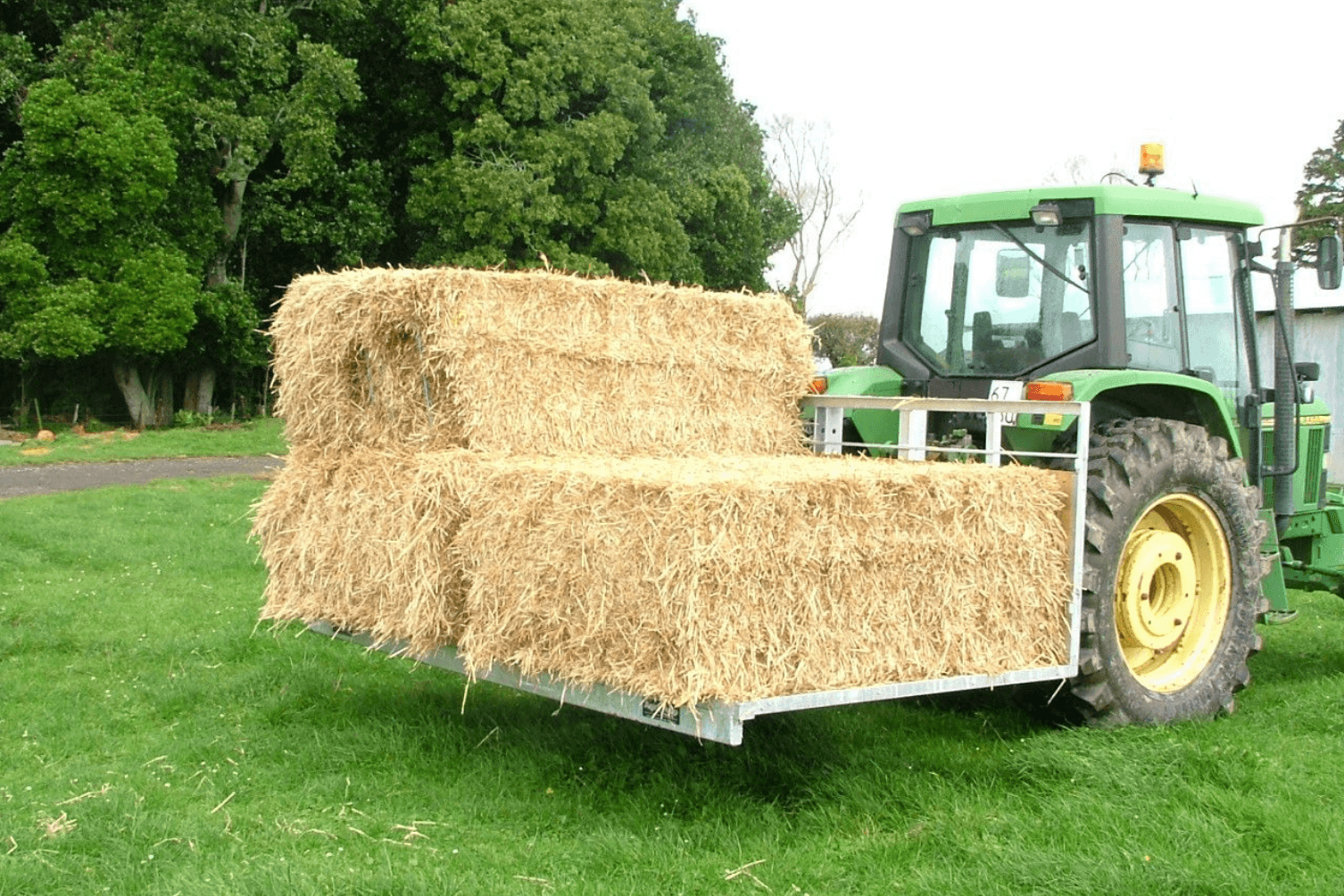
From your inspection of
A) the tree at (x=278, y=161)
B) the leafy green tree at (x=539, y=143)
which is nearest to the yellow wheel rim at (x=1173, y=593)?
the tree at (x=278, y=161)

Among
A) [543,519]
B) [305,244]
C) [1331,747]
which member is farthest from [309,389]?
[305,244]

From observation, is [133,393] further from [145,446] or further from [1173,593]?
[1173,593]

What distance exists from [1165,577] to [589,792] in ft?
9.74

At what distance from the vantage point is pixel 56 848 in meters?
4.28

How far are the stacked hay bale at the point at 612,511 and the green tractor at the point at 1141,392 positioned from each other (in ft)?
1.95

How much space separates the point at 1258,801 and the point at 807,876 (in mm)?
1706

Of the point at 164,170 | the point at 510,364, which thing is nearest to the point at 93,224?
the point at 164,170

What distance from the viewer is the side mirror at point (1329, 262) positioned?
6.39 meters

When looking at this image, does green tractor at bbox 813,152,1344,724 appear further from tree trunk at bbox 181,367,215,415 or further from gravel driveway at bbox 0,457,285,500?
tree trunk at bbox 181,367,215,415

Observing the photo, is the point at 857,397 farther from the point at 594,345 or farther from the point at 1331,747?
the point at 1331,747

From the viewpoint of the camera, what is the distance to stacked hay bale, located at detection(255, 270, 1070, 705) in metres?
4.33

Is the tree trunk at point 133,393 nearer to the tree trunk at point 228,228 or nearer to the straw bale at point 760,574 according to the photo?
the tree trunk at point 228,228

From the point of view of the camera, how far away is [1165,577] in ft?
19.9

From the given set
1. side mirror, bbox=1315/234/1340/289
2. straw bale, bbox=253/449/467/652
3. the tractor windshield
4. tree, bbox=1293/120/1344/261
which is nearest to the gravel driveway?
straw bale, bbox=253/449/467/652
